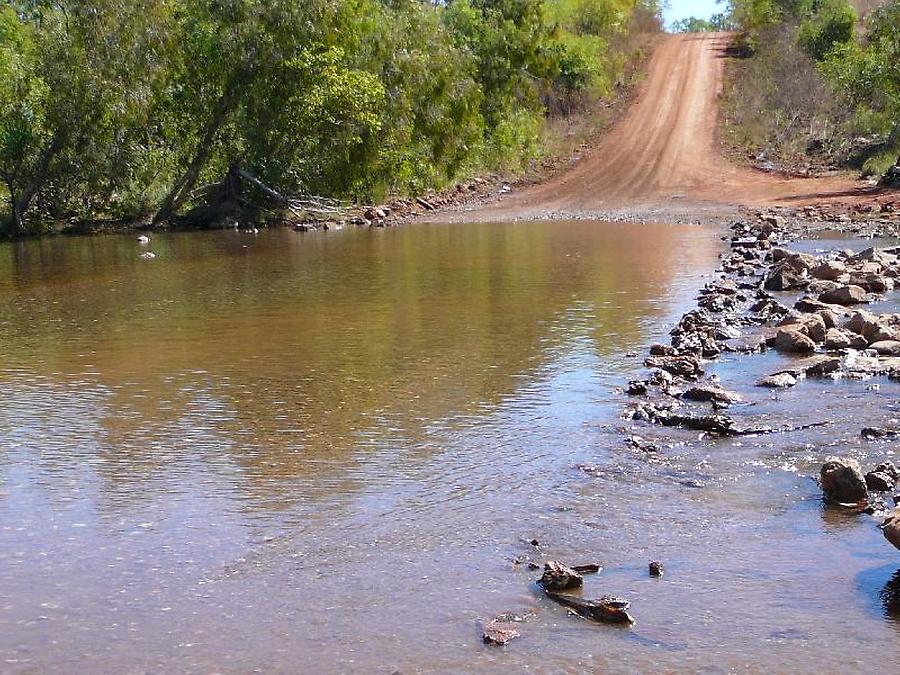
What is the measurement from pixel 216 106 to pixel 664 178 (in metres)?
12.3

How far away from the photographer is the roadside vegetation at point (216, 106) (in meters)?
25.3

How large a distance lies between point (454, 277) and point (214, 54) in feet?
41.2

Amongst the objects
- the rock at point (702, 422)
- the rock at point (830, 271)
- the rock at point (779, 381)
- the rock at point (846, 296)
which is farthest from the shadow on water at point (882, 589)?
the rock at point (830, 271)

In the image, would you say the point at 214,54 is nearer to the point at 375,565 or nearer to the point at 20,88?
the point at 20,88

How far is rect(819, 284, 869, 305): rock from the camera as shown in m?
13.5

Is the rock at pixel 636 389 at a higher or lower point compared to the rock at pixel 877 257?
lower

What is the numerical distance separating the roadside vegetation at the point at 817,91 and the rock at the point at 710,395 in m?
21.4

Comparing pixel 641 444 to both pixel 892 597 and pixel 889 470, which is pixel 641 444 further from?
pixel 892 597

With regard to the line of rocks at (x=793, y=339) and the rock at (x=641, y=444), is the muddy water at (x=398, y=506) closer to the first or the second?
the rock at (x=641, y=444)

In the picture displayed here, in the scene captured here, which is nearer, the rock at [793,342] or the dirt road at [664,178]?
the rock at [793,342]

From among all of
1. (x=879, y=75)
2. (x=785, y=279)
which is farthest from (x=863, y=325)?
(x=879, y=75)

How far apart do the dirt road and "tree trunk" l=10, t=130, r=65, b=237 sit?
9480 mm

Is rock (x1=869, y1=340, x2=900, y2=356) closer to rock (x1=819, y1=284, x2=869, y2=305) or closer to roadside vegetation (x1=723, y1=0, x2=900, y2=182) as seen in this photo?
rock (x1=819, y1=284, x2=869, y2=305)

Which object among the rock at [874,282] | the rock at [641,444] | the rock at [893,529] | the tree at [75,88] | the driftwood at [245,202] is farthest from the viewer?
the driftwood at [245,202]
